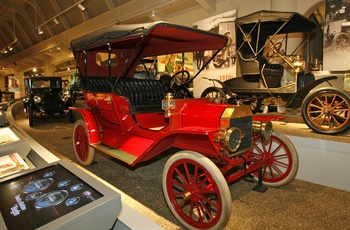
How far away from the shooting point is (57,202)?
0.93 metres

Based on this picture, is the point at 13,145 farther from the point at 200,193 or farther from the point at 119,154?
the point at 200,193

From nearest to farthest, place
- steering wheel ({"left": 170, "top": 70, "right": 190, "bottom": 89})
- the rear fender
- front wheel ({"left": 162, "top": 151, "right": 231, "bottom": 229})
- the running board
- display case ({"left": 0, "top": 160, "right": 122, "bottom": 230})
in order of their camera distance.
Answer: display case ({"left": 0, "top": 160, "right": 122, "bottom": 230})
front wheel ({"left": 162, "top": 151, "right": 231, "bottom": 229})
the running board
the rear fender
steering wheel ({"left": 170, "top": 70, "right": 190, "bottom": 89})

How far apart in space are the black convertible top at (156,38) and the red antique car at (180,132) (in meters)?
0.01

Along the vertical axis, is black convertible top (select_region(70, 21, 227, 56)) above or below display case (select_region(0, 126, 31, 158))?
above

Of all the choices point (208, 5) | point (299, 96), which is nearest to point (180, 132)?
point (299, 96)

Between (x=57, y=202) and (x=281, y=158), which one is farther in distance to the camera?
(x=281, y=158)

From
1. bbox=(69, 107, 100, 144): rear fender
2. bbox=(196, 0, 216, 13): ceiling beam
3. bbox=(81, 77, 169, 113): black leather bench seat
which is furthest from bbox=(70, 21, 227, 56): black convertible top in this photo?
bbox=(196, 0, 216, 13): ceiling beam

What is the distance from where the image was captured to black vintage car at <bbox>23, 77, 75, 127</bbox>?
21.4ft

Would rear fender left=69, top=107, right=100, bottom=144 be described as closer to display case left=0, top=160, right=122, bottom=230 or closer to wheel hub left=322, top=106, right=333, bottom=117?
display case left=0, top=160, right=122, bottom=230

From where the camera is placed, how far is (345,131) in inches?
117

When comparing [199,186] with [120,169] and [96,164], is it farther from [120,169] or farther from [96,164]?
[96,164]

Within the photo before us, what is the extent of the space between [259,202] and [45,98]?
658cm

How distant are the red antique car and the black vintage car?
3.56 m

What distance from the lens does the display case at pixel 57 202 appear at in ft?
2.68
